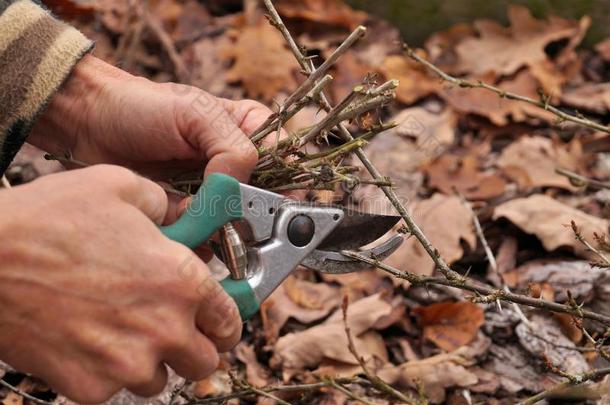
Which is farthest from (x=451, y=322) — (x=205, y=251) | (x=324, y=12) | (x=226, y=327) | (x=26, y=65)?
(x=324, y=12)

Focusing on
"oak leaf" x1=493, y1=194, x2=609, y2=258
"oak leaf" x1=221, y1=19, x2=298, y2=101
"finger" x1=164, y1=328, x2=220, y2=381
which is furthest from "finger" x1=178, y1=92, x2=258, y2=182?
"oak leaf" x1=221, y1=19, x2=298, y2=101

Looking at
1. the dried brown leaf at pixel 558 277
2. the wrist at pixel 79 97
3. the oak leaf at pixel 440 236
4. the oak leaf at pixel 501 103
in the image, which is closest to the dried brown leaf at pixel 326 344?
the oak leaf at pixel 440 236

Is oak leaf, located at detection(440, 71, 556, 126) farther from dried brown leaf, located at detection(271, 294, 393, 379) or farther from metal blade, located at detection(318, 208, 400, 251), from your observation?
metal blade, located at detection(318, 208, 400, 251)

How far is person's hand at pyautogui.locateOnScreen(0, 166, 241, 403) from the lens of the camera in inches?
63.9

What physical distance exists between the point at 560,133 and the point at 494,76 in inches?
18.7

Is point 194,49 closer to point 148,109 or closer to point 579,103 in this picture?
point 579,103

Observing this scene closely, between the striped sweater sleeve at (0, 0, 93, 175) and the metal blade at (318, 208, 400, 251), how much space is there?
85 cm

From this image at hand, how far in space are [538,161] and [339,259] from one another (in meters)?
1.71

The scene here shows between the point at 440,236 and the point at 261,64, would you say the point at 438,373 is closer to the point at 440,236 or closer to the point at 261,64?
the point at 440,236

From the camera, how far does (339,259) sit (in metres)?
2.18

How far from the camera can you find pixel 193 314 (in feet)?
5.74

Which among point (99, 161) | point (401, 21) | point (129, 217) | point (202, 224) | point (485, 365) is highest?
point (129, 217)

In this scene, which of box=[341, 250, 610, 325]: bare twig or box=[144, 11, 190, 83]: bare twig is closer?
box=[341, 250, 610, 325]: bare twig

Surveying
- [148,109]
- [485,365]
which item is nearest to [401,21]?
[485,365]
